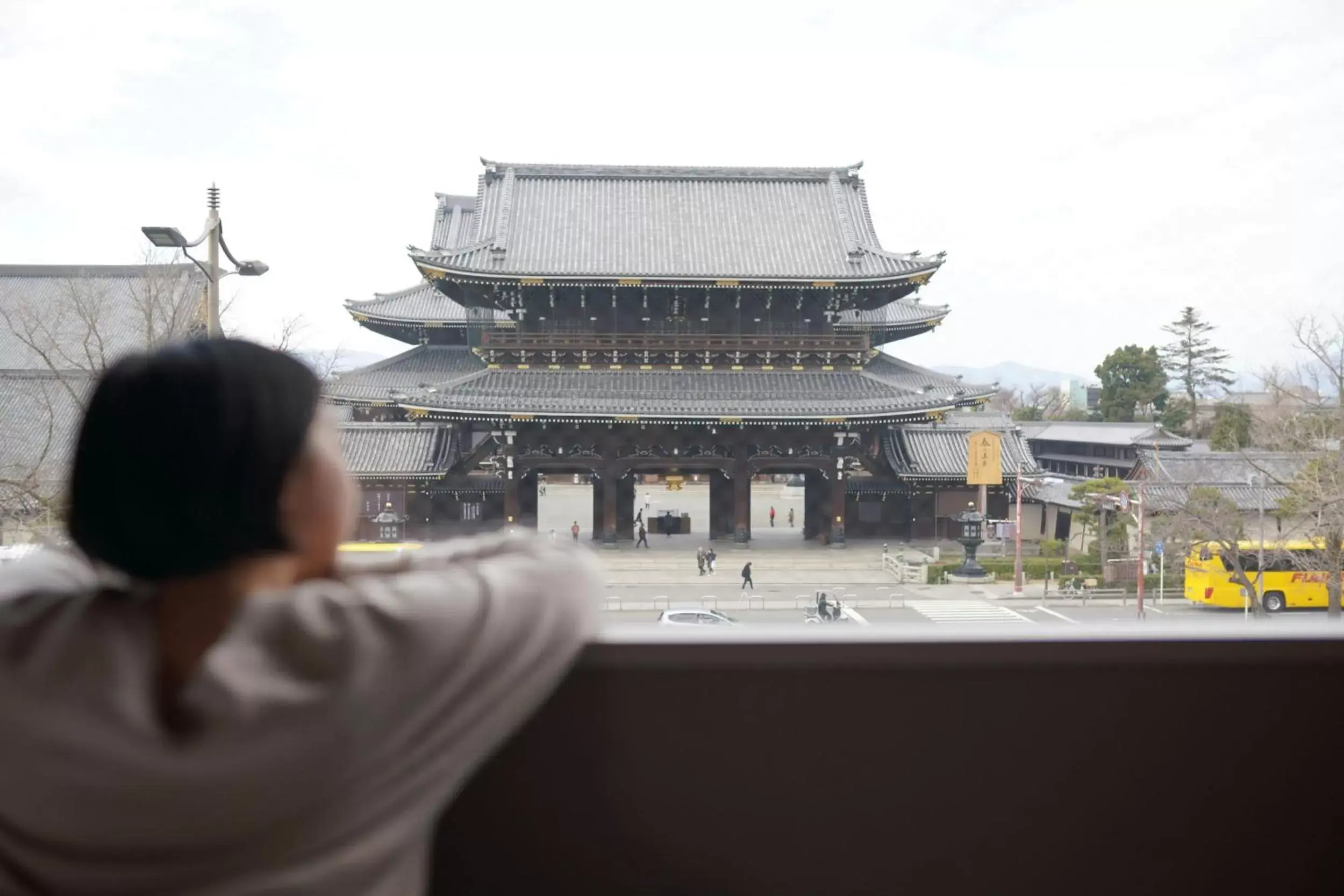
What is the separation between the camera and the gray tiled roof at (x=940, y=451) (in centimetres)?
773

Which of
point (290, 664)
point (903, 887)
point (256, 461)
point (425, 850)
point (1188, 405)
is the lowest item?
point (903, 887)

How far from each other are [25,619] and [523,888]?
492mm

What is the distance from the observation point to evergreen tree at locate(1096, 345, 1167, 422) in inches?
189

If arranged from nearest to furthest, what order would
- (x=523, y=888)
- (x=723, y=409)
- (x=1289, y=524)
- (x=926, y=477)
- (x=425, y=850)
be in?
(x=425, y=850) < (x=523, y=888) < (x=1289, y=524) < (x=723, y=409) < (x=926, y=477)

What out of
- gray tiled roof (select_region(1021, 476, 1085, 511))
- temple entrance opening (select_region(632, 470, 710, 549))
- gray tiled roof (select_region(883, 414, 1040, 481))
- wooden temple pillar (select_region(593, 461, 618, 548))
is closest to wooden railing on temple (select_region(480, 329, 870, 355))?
wooden temple pillar (select_region(593, 461, 618, 548))

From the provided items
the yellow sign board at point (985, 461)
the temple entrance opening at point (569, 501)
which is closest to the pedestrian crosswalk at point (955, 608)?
the yellow sign board at point (985, 461)

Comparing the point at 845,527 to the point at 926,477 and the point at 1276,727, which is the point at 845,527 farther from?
the point at 1276,727

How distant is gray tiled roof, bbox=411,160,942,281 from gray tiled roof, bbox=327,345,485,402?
111 centimetres

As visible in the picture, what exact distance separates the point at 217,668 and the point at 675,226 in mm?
7513

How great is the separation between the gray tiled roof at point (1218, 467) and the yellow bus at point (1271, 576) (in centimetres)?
33

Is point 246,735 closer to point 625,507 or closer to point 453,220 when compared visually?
point 625,507

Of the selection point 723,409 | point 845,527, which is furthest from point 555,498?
point 845,527

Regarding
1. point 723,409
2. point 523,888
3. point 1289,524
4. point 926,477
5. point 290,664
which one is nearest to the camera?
point 290,664

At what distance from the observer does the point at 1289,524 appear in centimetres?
Result: 361
